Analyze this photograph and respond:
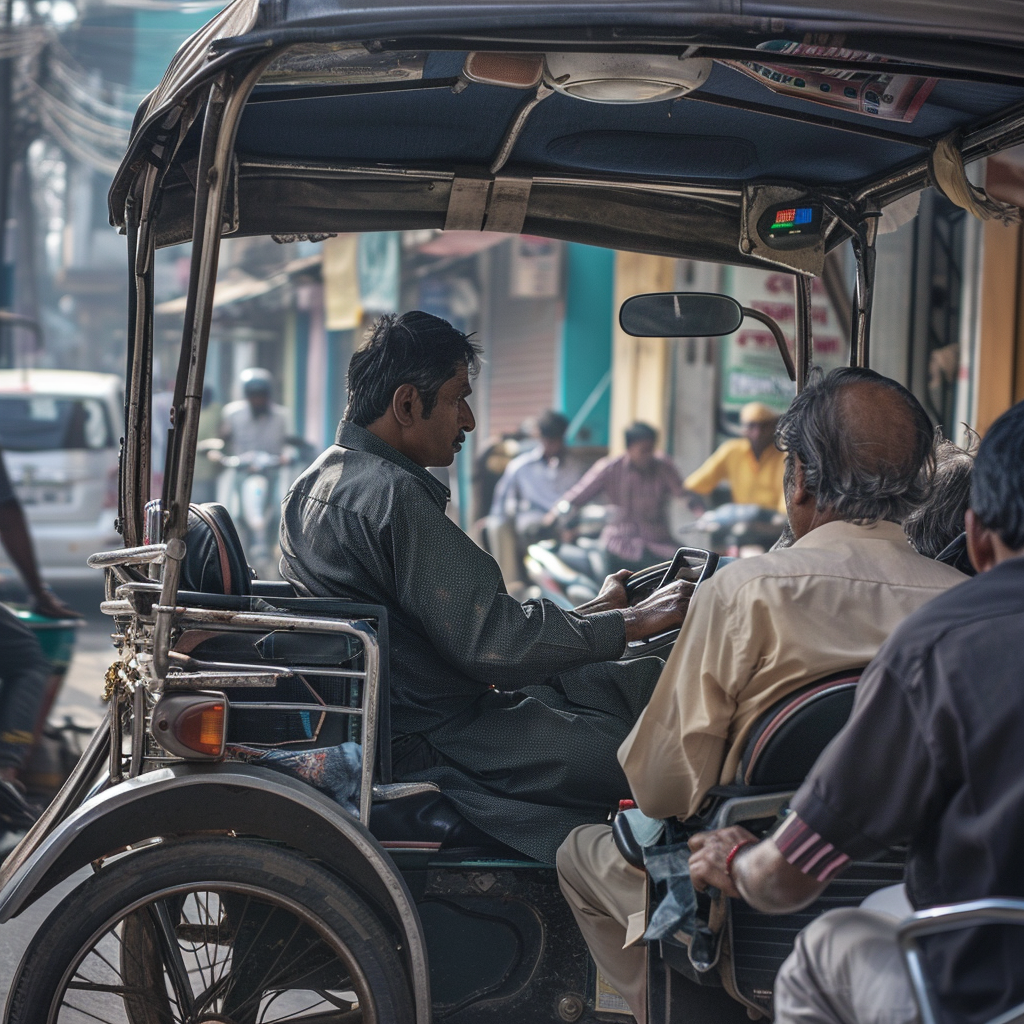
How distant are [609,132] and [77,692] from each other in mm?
5441

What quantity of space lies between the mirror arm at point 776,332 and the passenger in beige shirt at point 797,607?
3.88 ft

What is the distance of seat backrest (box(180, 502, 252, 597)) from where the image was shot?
2.57 meters

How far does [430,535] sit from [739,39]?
3.73 ft

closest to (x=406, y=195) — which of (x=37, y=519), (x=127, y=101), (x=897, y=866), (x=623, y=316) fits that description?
(x=623, y=316)

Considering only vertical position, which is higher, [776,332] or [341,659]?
[776,332]

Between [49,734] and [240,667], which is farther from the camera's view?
[49,734]

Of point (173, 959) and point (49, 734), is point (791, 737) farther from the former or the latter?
point (49, 734)

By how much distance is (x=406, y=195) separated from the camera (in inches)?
131

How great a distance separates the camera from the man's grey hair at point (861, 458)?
2189 millimetres

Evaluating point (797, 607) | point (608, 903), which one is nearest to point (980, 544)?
point (797, 607)

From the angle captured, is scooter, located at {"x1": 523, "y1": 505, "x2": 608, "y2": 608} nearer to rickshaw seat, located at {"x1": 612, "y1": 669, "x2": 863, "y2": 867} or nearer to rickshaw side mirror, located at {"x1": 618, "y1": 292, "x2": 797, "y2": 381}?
rickshaw side mirror, located at {"x1": 618, "y1": 292, "x2": 797, "y2": 381}

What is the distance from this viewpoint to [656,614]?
2713 mm

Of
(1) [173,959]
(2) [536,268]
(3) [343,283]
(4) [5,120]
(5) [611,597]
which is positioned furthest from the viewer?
(3) [343,283]

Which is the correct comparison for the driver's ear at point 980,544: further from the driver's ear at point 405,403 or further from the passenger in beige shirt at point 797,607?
the driver's ear at point 405,403
